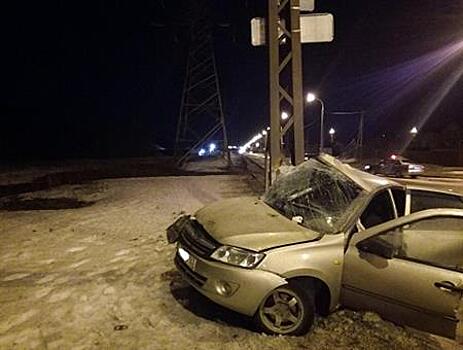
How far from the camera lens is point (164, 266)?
6289mm

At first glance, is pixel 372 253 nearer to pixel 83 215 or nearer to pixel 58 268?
pixel 58 268

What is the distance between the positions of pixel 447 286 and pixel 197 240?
2.53 meters

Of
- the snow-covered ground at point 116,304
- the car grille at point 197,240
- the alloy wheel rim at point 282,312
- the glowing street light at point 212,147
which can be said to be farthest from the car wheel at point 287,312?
the glowing street light at point 212,147

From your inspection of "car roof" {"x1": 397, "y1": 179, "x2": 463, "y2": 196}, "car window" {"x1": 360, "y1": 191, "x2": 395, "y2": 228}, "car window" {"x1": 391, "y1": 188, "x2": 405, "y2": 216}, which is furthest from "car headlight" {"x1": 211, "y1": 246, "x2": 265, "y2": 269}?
"car roof" {"x1": 397, "y1": 179, "x2": 463, "y2": 196}

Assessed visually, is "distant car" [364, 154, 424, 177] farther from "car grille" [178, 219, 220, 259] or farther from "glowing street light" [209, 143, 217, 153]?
"glowing street light" [209, 143, 217, 153]

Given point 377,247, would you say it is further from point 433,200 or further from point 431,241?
point 433,200

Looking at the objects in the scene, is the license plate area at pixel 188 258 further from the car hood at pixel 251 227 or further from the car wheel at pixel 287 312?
the car wheel at pixel 287 312

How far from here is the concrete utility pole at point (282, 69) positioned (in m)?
7.57

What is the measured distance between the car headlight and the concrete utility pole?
3.67m

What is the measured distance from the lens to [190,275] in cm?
457

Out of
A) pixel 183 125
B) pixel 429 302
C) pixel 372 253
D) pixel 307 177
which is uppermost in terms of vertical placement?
pixel 307 177

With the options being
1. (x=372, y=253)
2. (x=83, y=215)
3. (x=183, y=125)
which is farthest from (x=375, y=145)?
(x=372, y=253)

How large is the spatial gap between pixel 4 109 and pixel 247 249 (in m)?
43.8

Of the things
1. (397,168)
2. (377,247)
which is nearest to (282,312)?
(377,247)
